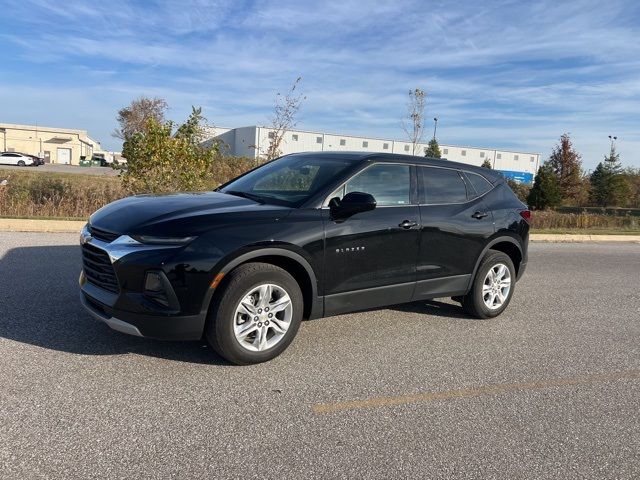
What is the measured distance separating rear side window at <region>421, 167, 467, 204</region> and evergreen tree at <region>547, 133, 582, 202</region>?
106 ft

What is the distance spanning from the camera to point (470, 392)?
13.3ft

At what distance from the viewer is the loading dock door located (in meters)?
79.4

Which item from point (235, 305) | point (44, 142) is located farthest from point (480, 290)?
point (44, 142)

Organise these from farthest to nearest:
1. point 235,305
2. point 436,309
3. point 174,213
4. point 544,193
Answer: point 544,193
point 436,309
point 174,213
point 235,305

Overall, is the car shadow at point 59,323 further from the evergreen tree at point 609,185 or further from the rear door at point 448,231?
the evergreen tree at point 609,185

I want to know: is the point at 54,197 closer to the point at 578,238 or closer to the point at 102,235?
the point at 102,235

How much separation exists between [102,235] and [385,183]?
2.57 meters

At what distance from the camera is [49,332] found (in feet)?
15.3

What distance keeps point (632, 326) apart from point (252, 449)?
5.14m

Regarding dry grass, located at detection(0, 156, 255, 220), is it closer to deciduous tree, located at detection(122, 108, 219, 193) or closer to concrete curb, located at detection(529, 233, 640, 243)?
deciduous tree, located at detection(122, 108, 219, 193)

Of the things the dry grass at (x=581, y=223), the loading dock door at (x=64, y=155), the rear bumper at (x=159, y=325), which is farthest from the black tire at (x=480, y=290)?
the loading dock door at (x=64, y=155)

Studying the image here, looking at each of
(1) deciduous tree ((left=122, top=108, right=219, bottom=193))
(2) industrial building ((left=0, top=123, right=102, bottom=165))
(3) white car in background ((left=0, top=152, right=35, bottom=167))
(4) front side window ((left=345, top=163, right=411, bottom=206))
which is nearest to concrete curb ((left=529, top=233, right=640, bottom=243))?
(1) deciduous tree ((left=122, top=108, right=219, bottom=193))

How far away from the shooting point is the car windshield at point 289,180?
4.77m

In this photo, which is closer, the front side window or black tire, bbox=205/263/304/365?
black tire, bbox=205/263/304/365
